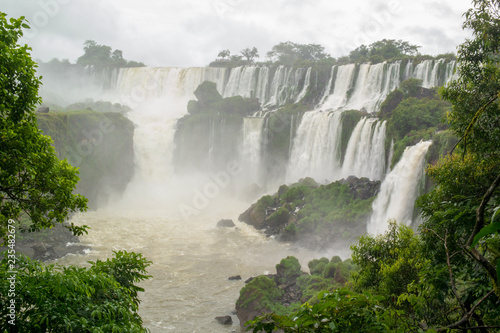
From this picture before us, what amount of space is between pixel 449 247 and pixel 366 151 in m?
21.2

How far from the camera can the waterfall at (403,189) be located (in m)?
19.0

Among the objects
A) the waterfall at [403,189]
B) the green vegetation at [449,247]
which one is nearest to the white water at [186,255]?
the waterfall at [403,189]

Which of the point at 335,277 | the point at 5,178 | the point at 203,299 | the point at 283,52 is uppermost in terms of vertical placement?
the point at 283,52

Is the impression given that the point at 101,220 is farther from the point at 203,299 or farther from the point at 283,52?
the point at 283,52

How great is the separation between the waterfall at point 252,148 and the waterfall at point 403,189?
54.3ft

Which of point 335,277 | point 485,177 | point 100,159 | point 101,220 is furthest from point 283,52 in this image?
point 485,177

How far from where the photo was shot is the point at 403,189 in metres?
19.5

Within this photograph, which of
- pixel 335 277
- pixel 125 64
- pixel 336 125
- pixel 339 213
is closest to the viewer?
pixel 335 277

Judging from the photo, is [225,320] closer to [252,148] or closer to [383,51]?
[252,148]

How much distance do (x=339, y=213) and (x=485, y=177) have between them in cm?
1787

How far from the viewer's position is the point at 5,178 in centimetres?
557

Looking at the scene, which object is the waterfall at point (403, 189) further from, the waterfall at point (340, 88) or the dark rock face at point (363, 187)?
the waterfall at point (340, 88)

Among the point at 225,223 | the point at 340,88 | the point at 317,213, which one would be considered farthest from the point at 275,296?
the point at 340,88

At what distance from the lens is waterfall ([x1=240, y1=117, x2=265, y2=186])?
36.0 m
